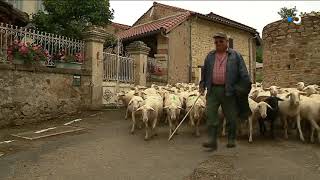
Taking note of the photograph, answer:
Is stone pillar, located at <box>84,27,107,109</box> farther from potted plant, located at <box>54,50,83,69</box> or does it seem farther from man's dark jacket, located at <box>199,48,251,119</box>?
man's dark jacket, located at <box>199,48,251,119</box>

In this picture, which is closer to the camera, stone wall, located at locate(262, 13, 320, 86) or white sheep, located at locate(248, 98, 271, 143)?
white sheep, located at locate(248, 98, 271, 143)

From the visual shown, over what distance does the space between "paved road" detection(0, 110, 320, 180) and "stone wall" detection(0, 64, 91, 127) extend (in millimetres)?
1168

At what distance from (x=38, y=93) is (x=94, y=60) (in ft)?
8.45

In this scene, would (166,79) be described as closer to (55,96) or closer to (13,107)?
(55,96)

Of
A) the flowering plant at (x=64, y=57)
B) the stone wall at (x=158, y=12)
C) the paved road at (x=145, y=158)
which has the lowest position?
the paved road at (x=145, y=158)

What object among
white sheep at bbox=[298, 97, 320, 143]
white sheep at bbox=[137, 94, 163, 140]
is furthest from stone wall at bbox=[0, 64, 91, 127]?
white sheep at bbox=[298, 97, 320, 143]

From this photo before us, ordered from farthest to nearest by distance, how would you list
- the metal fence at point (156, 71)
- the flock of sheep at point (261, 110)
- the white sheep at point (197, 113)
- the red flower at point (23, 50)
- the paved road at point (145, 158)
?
1. the metal fence at point (156, 71)
2. the red flower at point (23, 50)
3. the white sheep at point (197, 113)
4. the flock of sheep at point (261, 110)
5. the paved road at point (145, 158)

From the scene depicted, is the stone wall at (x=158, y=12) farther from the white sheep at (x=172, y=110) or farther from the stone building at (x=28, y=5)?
the white sheep at (x=172, y=110)

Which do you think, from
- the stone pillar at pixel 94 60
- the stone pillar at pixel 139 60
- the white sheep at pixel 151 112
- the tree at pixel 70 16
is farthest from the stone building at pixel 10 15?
the white sheep at pixel 151 112

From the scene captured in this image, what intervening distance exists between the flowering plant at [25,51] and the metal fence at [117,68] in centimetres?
324

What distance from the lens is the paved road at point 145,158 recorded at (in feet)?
15.9

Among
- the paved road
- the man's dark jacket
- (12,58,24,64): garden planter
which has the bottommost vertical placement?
the paved road

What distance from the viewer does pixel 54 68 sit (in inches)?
396

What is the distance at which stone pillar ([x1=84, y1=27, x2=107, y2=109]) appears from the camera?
1143 centimetres
